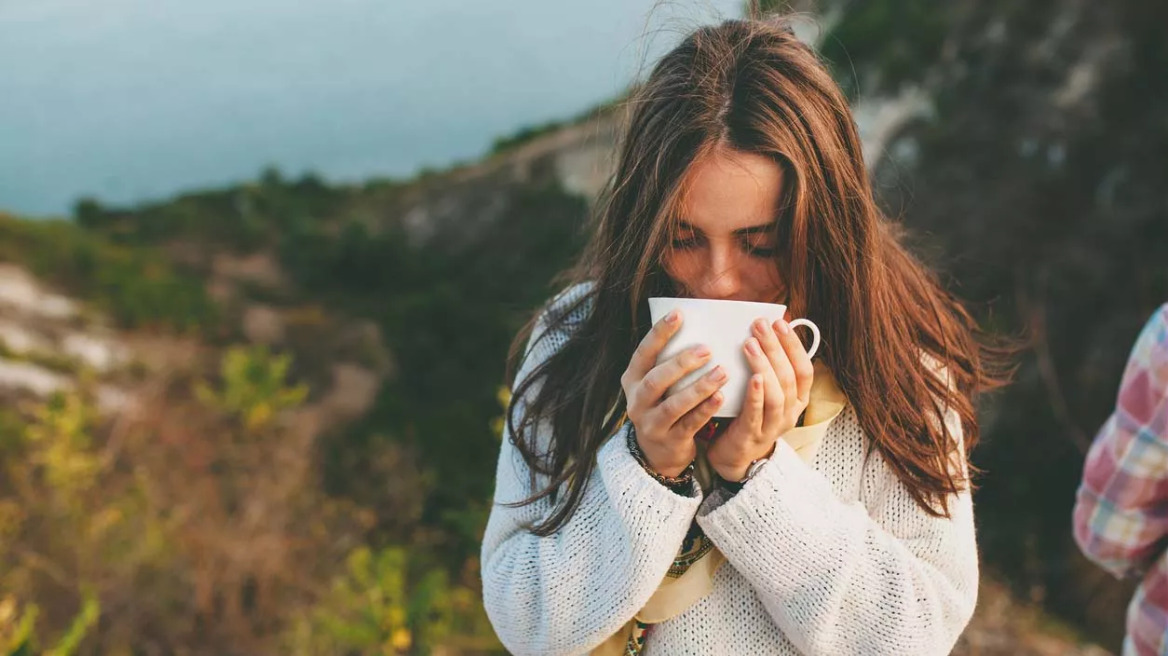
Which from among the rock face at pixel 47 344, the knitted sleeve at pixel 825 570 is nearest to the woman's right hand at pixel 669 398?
the knitted sleeve at pixel 825 570

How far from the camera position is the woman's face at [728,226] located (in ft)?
4.17

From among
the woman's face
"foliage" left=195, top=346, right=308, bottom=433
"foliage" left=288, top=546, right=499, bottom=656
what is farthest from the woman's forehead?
"foliage" left=195, top=346, right=308, bottom=433

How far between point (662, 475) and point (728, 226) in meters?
0.37

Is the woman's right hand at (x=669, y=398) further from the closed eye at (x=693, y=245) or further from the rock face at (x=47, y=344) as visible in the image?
the rock face at (x=47, y=344)

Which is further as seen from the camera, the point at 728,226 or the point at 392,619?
the point at 392,619

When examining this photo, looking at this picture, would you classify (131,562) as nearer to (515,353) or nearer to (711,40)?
(515,353)

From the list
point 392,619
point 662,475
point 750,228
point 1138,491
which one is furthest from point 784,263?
point 392,619

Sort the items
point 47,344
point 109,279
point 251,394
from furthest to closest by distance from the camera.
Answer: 1. point 109,279
2. point 47,344
3. point 251,394

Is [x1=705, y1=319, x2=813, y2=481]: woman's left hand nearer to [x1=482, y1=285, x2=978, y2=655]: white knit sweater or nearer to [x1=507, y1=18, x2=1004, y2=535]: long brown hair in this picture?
[x1=482, y1=285, x2=978, y2=655]: white knit sweater

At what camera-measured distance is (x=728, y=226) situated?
1.28m

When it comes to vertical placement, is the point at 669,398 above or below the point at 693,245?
below

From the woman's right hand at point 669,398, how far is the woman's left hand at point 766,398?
0.04 m

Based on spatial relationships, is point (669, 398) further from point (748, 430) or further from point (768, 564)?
point (768, 564)

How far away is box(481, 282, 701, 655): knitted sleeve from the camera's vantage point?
126cm
